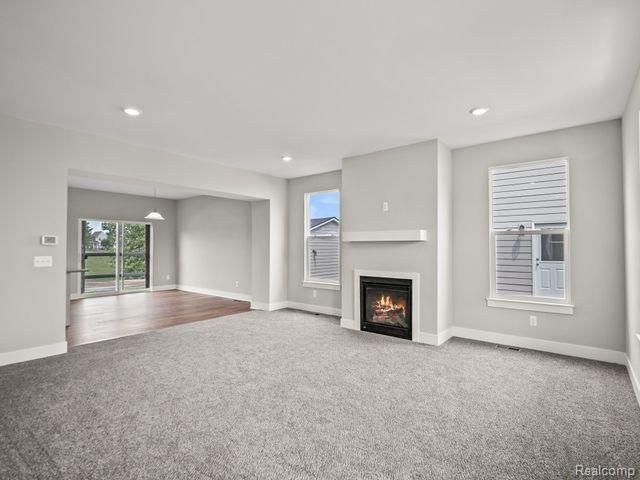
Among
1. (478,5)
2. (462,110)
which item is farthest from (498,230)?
(478,5)

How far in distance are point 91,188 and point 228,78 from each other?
7.26 metres

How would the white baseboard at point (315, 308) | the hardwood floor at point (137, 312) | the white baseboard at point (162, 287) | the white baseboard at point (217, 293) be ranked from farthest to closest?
the white baseboard at point (162, 287), the white baseboard at point (217, 293), the white baseboard at point (315, 308), the hardwood floor at point (137, 312)

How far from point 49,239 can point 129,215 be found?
5.67 metres

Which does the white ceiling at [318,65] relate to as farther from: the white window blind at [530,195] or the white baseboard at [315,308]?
the white baseboard at [315,308]

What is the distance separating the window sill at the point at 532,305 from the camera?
3.88 m

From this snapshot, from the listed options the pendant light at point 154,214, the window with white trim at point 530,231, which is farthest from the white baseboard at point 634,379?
the pendant light at point 154,214

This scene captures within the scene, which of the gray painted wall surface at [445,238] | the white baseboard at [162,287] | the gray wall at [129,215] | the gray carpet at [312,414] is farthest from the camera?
the white baseboard at [162,287]

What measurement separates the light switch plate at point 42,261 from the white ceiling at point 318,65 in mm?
1501

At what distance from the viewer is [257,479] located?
182cm

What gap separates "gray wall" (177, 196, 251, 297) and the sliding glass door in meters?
0.97

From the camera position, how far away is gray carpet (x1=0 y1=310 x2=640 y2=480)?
1962 millimetres

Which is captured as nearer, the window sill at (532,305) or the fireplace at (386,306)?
the window sill at (532,305)

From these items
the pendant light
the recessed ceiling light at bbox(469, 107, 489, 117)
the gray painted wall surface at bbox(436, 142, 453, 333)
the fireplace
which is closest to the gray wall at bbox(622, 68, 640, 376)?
the recessed ceiling light at bbox(469, 107, 489, 117)

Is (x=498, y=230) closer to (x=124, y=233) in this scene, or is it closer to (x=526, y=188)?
(x=526, y=188)
